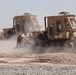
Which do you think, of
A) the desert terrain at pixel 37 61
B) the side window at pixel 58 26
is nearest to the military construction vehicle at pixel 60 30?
the side window at pixel 58 26

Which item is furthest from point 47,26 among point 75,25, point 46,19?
point 75,25

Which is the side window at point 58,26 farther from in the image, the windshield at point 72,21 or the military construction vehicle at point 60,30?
the windshield at point 72,21

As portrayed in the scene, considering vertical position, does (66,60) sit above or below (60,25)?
below

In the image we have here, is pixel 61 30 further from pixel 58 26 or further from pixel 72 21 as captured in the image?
pixel 72 21

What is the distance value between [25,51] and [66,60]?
6944 mm

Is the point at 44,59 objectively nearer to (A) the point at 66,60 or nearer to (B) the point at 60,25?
(A) the point at 66,60

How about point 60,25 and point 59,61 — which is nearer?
point 59,61

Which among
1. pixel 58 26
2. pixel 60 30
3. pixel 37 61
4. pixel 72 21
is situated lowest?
pixel 37 61

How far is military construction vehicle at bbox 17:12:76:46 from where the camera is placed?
2236 centimetres

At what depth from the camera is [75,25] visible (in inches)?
901

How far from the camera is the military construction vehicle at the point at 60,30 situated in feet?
73.4

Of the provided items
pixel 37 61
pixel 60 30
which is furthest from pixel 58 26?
pixel 37 61

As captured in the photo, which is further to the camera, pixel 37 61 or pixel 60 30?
pixel 60 30

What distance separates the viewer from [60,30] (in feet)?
74.8
